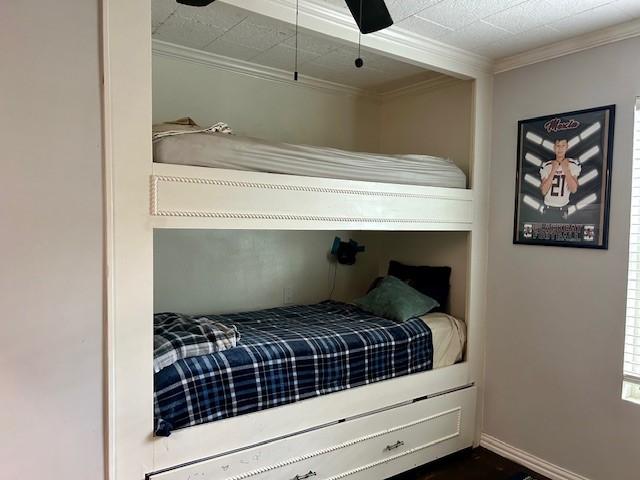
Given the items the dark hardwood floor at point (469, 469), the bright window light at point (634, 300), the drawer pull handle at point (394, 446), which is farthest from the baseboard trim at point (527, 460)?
the drawer pull handle at point (394, 446)

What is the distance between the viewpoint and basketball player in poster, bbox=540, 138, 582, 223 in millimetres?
2480

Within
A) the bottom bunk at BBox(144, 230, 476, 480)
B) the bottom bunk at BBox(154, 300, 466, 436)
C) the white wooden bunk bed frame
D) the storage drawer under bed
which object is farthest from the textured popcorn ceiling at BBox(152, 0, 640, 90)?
the storage drawer under bed

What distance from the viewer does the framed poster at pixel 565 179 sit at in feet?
7.75

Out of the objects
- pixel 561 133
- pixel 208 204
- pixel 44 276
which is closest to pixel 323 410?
pixel 208 204

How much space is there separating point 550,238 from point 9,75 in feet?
8.58

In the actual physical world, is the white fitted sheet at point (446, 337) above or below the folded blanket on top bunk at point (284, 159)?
below

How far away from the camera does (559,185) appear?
2.53 metres

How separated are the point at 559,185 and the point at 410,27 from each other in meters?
1.19

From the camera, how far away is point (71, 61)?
1.54 metres

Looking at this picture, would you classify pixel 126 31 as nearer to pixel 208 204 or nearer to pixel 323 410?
pixel 208 204

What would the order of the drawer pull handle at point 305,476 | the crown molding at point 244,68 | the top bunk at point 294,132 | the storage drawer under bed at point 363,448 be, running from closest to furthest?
1. the top bunk at point 294,132
2. the storage drawer under bed at point 363,448
3. the drawer pull handle at point 305,476
4. the crown molding at point 244,68

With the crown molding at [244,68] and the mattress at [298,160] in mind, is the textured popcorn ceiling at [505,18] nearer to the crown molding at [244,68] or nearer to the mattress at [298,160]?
the mattress at [298,160]

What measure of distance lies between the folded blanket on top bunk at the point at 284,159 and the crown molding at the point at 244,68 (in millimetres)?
1022

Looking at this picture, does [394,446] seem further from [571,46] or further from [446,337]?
[571,46]
